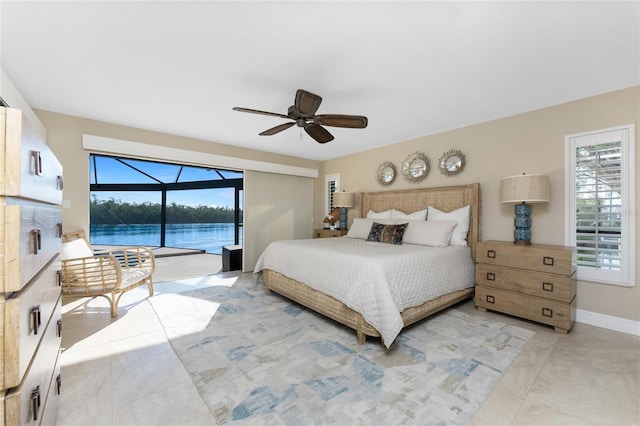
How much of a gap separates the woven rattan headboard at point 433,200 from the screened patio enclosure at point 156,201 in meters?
3.83

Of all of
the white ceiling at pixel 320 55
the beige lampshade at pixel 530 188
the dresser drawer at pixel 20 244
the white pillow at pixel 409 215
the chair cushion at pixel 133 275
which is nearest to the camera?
the dresser drawer at pixel 20 244

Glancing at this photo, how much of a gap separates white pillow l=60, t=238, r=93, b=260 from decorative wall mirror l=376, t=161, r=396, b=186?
14.7 ft

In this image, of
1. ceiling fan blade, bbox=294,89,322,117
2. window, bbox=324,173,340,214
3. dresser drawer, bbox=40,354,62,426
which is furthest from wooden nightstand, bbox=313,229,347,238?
dresser drawer, bbox=40,354,62,426

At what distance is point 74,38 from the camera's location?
1.96 m

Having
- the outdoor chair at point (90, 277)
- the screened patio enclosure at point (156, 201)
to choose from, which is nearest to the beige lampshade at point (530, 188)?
the outdoor chair at point (90, 277)

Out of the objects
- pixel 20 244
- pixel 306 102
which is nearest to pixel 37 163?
pixel 20 244

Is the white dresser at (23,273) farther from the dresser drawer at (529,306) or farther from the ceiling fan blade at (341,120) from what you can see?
the dresser drawer at (529,306)

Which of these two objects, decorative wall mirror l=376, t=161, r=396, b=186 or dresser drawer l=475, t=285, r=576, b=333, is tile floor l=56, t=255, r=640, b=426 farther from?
decorative wall mirror l=376, t=161, r=396, b=186

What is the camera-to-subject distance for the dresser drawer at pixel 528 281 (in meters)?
2.55

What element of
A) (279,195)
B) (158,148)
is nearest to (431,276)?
(279,195)

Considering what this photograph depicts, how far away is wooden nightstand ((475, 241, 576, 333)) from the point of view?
8.39ft

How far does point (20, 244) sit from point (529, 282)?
3.76 m

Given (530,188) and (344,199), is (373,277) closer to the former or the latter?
(530,188)

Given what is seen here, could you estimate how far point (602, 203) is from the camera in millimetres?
2738
